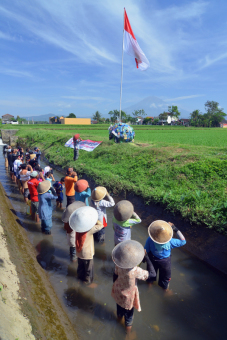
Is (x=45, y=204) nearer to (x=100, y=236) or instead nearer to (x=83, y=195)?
(x=83, y=195)

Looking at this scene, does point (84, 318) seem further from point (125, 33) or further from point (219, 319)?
point (125, 33)

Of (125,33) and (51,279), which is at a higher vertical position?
(125,33)

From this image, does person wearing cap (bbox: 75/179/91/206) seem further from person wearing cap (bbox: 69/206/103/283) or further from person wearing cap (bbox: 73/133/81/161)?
person wearing cap (bbox: 73/133/81/161)

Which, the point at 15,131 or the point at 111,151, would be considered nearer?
the point at 111,151

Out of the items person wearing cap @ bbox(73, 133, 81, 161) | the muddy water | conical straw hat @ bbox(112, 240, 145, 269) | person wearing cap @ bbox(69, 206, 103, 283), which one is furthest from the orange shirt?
person wearing cap @ bbox(73, 133, 81, 161)

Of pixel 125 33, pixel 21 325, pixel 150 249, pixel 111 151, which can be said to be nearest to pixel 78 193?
pixel 150 249

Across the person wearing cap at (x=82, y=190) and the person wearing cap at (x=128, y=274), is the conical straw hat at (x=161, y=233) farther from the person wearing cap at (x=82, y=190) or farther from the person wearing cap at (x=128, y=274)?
the person wearing cap at (x=82, y=190)

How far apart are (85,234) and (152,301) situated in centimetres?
169

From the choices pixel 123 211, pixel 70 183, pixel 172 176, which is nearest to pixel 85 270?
pixel 123 211

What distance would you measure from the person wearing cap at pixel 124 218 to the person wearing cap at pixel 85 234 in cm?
38

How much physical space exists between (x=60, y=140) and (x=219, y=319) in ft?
62.1

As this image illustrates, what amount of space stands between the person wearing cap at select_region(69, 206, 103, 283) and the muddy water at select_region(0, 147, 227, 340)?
0.31 m

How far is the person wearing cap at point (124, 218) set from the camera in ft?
13.2

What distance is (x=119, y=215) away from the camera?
159 inches
